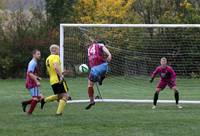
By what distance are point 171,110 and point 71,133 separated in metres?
5.42

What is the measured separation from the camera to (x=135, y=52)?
2089 centimetres

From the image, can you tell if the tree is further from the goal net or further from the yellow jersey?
the yellow jersey

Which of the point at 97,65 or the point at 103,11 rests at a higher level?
the point at 97,65

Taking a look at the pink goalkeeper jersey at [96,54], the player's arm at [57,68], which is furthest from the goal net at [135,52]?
the player's arm at [57,68]

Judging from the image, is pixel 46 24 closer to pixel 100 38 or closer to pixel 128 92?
pixel 128 92

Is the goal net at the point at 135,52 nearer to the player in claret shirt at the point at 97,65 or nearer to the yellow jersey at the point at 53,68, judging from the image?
the player in claret shirt at the point at 97,65

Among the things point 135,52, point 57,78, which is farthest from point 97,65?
point 135,52

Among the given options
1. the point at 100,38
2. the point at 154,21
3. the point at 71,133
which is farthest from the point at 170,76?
the point at 154,21

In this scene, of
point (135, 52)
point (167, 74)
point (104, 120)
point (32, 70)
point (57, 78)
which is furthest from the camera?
point (135, 52)

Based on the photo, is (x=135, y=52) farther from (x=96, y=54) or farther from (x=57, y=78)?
(x=57, y=78)

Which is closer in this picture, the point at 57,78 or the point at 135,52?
the point at 57,78

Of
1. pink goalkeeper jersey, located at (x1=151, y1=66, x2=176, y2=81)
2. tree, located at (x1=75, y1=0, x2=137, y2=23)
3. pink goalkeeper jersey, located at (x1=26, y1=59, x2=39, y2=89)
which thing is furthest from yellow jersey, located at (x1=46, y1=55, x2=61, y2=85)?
tree, located at (x1=75, y1=0, x2=137, y2=23)

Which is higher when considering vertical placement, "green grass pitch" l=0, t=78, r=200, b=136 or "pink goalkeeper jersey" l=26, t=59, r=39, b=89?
"pink goalkeeper jersey" l=26, t=59, r=39, b=89

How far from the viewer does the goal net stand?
1972 centimetres
